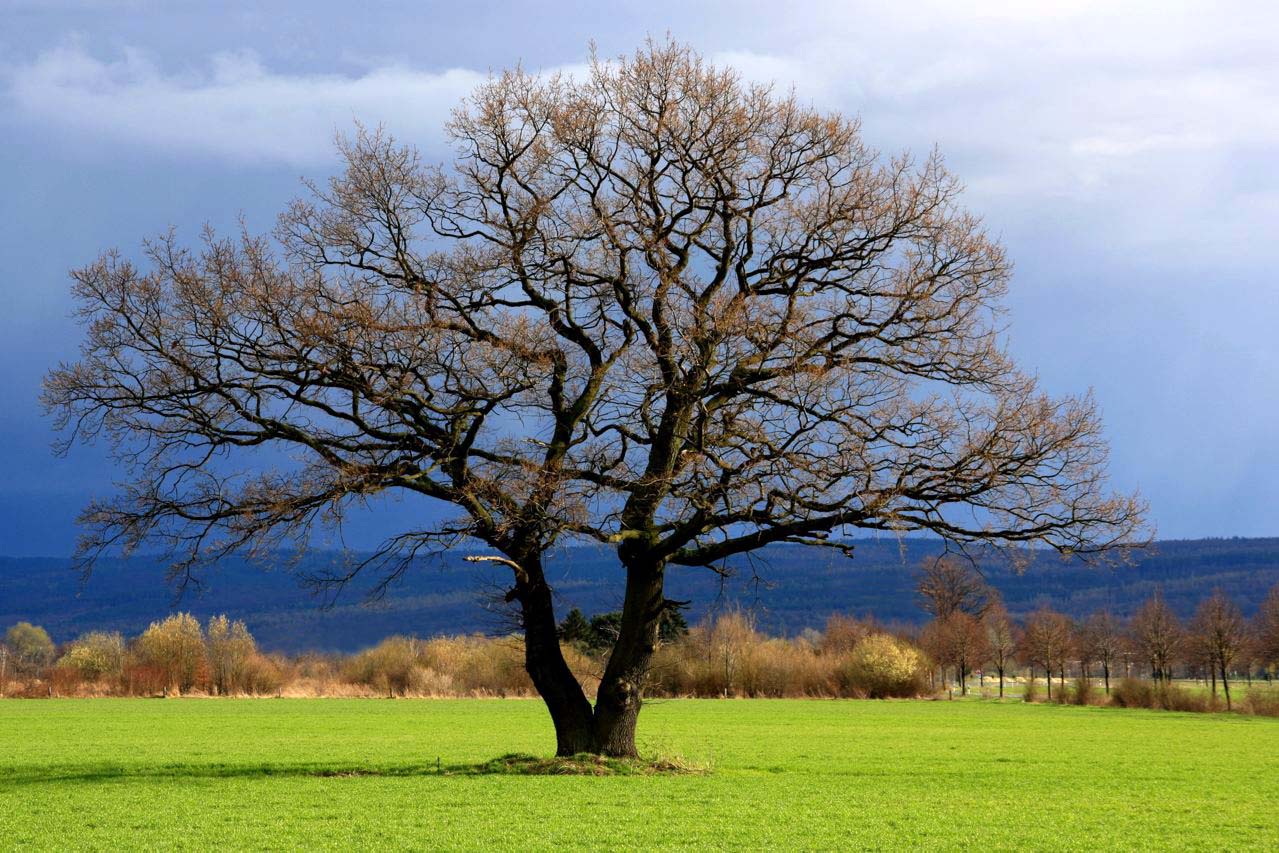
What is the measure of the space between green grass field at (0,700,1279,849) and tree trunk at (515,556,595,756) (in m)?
1.36

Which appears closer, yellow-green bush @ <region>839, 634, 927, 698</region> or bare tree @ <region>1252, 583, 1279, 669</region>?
bare tree @ <region>1252, 583, 1279, 669</region>

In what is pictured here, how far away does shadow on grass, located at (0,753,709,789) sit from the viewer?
2155 centimetres

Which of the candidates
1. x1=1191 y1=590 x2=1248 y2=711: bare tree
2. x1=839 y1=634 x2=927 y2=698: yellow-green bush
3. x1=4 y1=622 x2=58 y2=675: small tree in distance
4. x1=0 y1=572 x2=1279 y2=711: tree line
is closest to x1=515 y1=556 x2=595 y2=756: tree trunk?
x1=0 y1=572 x2=1279 y2=711: tree line

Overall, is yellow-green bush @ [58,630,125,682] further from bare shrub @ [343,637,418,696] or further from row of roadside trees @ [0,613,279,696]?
bare shrub @ [343,637,418,696]

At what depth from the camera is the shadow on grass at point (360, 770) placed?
21547 mm

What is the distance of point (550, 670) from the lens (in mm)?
22219

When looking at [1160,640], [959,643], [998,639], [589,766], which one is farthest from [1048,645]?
[589,766]

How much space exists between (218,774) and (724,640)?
64469 mm

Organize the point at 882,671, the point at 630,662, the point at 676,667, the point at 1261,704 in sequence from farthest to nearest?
the point at 882,671
the point at 676,667
the point at 1261,704
the point at 630,662

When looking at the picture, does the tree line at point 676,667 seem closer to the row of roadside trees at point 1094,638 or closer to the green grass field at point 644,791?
the row of roadside trees at point 1094,638

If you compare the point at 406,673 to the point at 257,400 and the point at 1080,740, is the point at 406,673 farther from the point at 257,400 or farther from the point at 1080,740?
the point at 257,400

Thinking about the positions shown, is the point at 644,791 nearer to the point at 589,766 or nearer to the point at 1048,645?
the point at 589,766

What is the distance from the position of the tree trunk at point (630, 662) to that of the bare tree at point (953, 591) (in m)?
89.6

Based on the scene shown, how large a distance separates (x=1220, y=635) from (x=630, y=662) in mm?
74284
